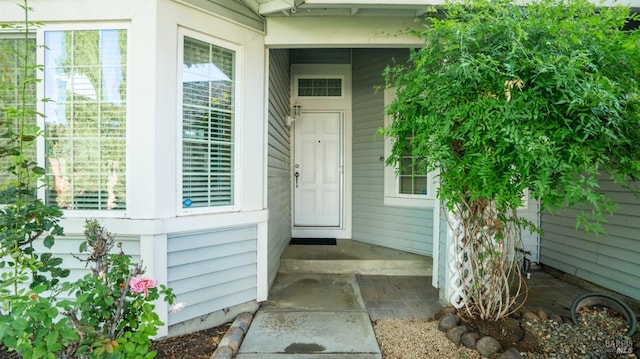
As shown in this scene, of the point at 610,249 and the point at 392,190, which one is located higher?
the point at 392,190

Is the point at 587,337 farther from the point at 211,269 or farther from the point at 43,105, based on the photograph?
the point at 43,105

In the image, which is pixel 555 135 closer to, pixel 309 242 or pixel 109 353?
pixel 109 353

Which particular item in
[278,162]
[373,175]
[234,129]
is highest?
[234,129]

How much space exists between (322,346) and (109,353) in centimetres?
131

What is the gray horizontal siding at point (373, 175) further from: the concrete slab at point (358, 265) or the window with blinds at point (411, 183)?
the concrete slab at point (358, 265)

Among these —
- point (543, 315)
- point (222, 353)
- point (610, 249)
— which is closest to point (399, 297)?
point (543, 315)

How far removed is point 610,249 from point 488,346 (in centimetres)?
207

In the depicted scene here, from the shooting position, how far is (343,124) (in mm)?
4805

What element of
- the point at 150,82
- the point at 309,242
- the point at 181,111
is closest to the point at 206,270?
the point at 181,111

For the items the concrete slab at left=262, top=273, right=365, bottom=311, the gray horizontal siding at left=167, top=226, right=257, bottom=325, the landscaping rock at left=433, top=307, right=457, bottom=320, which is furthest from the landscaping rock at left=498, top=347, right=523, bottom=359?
the gray horizontal siding at left=167, top=226, right=257, bottom=325

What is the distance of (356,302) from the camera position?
9.41 ft

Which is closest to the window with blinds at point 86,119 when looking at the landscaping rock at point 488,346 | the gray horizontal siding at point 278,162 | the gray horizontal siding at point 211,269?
the gray horizontal siding at point 211,269

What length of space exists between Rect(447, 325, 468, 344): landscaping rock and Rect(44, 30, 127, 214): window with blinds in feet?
8.41

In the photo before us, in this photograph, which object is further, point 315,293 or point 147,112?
point 315,293
